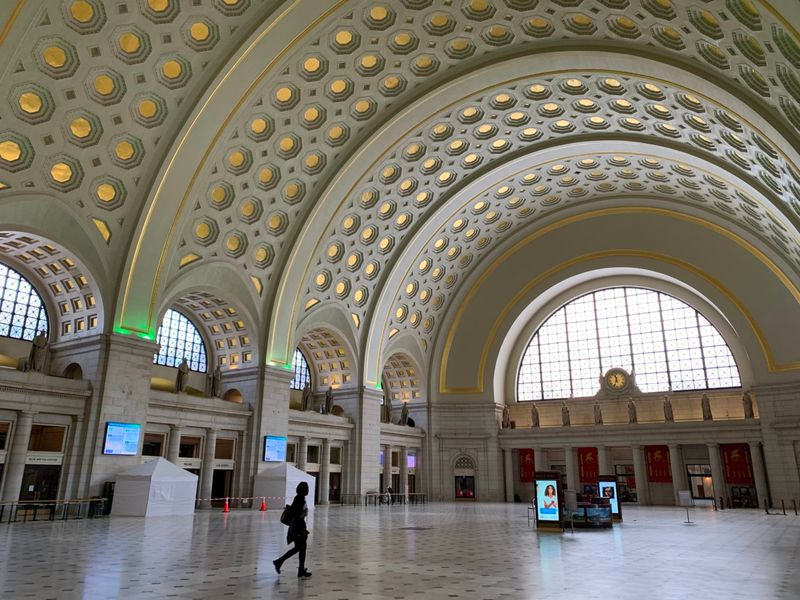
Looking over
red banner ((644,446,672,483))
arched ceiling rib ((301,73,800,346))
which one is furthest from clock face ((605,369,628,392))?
arched ceiling rib ((301,73,800,346))

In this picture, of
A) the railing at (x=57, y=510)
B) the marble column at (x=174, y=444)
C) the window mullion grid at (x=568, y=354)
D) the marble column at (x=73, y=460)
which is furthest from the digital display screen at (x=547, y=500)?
the window mullion grid at (x=568, y=354)

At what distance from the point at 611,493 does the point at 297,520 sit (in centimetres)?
1492

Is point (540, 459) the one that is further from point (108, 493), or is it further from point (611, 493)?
point (108, 493)

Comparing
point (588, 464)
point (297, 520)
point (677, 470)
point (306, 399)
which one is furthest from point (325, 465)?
point (297, 520)

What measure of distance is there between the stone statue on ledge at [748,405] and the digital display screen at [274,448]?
2424cm

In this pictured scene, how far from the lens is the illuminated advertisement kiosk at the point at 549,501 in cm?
1622

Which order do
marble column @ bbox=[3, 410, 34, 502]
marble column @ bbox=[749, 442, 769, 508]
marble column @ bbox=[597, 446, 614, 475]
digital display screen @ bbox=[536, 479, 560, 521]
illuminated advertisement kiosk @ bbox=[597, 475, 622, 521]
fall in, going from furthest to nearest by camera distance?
marble column @ bbox=[597, 446, 614, 475]
marble column @ bbox=[749, 442, 769, 508]
illuminated advertisement kiosk @ bbox=[597, 475, 622, 521]
marble column @ bbox=[3, 410, 34, 502]
digital display screen @ bbox=[536, 479, 560, 521]

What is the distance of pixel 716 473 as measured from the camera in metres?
32.5

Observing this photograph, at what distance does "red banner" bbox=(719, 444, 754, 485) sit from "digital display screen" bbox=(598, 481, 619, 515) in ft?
52.6

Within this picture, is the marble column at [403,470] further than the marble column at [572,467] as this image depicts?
Yes

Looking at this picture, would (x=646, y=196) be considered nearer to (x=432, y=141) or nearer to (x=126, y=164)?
(x=432, y=141)

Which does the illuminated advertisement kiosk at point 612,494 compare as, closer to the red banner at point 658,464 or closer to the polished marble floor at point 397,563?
the polished marble floor at point 397,563

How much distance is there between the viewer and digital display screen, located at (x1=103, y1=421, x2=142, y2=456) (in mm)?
20922

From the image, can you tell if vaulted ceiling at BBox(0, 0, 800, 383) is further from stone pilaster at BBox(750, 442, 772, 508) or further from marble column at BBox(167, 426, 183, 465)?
stone pilaster at BBox(750, 442, 772, 508)
